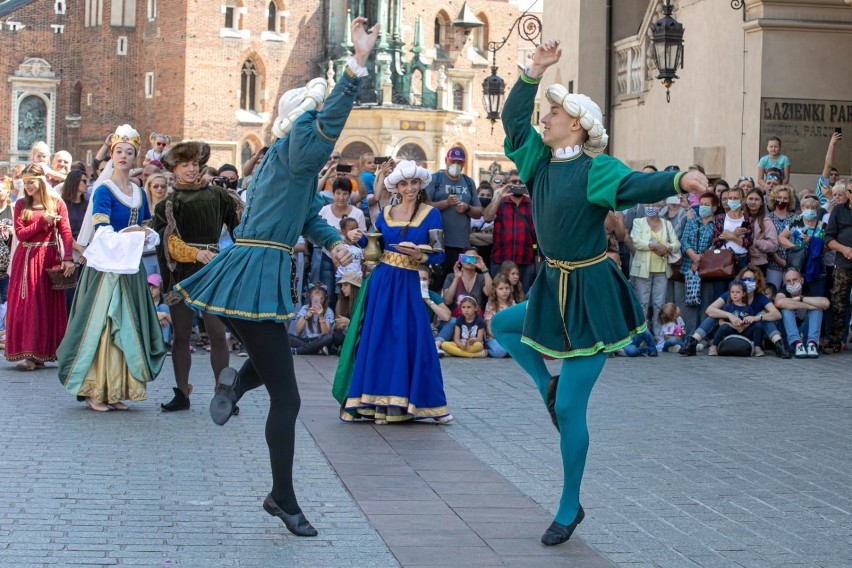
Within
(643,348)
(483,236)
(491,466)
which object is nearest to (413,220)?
(491,466)

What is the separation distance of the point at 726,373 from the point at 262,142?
49121mm

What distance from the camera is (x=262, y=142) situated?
2395 inches

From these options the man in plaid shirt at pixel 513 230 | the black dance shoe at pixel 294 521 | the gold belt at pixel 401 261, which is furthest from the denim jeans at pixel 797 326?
the black dance shoe at pixel 294 521

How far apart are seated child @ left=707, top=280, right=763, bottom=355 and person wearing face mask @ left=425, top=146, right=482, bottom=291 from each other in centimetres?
293

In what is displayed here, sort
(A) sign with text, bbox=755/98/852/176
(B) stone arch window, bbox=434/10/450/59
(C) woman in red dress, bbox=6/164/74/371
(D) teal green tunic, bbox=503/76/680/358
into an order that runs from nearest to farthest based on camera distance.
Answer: (D) teal green tunic, bbox=503/76/680/358 < (C) woman in red dress, bbox=6/164/74/371 < (A) sign with text, bbox=755/98/852/176 < (B) stone arch window, bbox=434/10/450/59

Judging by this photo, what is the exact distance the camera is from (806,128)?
18.3 metres

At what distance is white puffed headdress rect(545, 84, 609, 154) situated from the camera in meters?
6.66

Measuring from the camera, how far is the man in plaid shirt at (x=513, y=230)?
15430 mm

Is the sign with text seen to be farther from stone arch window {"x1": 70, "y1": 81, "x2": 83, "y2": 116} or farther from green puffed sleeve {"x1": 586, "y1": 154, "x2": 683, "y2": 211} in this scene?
stone arch window {"x1": 70, "y1": 81, "x2": 83, "y2": 116}

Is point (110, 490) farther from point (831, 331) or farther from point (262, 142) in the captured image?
point (262, 142)

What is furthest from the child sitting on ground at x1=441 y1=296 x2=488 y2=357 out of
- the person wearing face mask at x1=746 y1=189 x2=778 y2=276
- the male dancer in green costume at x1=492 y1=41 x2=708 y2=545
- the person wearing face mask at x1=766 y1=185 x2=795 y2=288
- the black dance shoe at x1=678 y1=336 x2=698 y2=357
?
the male dancer in green costume at x1=492 y1=41 x2=708 y2=545

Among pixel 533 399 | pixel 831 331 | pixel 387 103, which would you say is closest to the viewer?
pixel 533 399

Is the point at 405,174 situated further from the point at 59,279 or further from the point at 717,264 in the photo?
the point at 717,264

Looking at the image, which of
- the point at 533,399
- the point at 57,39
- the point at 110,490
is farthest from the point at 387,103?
the point at 110,490
